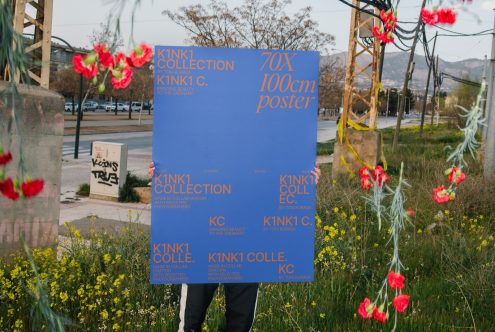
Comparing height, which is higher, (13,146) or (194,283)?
(13,146)

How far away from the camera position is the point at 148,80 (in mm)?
50844

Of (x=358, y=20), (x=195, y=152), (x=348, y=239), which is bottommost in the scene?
(x=348, y=239)

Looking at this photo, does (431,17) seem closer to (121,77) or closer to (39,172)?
(121,77)

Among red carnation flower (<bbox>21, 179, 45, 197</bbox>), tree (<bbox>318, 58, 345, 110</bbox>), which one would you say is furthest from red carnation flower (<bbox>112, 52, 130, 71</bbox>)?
tree (<bbox>318, 58, 345, 110</bbox>)

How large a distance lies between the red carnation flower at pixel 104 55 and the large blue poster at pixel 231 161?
4.48 ft

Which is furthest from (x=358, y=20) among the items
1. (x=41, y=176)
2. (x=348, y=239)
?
(x=41, y=176)

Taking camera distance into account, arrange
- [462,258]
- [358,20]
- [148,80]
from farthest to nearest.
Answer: [148,80]
[358,20]
[462,258]

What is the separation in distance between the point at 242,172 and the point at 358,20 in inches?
421

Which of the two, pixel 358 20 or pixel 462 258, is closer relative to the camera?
pixel 462 258

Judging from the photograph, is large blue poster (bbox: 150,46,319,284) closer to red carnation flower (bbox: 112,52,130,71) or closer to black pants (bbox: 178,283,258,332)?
black pants (bbox: 178,283,258,332)

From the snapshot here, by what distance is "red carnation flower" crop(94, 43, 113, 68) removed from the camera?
1544 millimetres

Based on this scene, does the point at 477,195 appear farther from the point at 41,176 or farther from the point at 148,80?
the point at 148,80

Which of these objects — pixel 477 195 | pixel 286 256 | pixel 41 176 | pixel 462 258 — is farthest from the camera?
pixel 477 195

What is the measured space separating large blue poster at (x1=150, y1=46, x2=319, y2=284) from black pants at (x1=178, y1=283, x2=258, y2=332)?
15 cm
